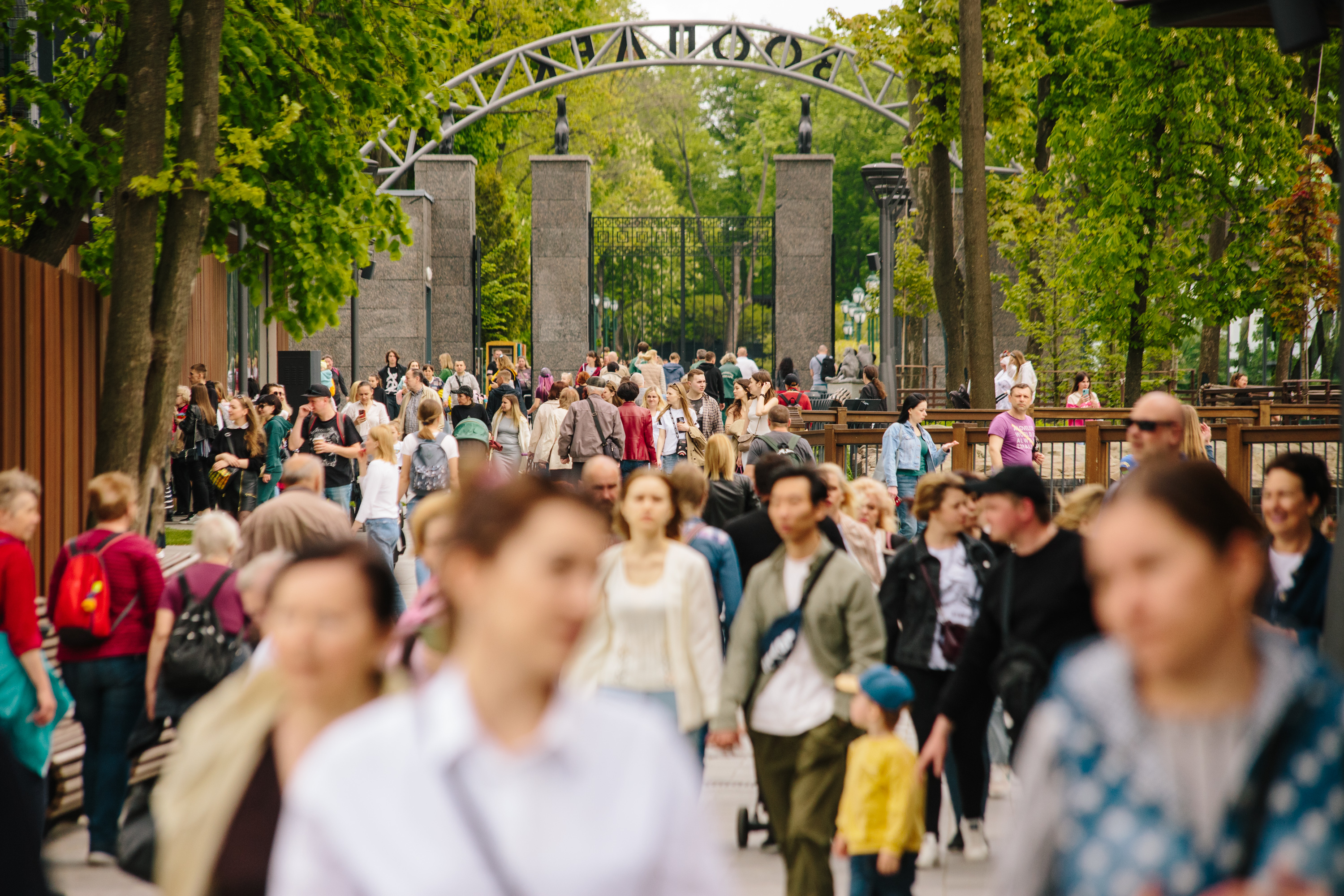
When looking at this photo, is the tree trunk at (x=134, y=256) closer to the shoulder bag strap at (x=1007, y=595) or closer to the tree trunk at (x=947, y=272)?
the shoulder bag strap at (x=1007, y=595)

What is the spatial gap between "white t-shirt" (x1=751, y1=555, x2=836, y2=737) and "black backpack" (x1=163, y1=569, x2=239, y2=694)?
7.69ft

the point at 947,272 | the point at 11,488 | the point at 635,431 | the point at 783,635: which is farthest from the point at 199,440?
the point at 783,635

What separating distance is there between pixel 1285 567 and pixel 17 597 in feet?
17.5

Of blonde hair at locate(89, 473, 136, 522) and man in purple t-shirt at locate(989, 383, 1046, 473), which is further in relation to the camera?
man in purple t-shirt at locate(989, 383, 1046, 473)

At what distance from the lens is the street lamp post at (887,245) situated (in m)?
24.0

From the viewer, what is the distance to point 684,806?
2064mm

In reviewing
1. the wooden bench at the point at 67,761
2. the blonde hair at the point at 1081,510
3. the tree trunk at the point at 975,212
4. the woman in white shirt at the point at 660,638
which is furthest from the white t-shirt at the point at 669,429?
the woman in white shirt at the point at 660,638

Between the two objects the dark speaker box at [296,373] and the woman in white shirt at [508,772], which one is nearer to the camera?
the woman in white shirt at [508,772]

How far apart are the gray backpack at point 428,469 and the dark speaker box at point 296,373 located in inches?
326

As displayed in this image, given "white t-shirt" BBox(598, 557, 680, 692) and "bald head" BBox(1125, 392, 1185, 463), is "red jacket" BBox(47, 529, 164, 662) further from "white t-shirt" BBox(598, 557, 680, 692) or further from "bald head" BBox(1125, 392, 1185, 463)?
"bald head" BBox(1125, 392, 1185, 463)

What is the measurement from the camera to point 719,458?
10734 mm

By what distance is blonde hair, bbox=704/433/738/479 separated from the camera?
35.1 ft

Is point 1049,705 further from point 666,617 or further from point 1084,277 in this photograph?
point 1084,277

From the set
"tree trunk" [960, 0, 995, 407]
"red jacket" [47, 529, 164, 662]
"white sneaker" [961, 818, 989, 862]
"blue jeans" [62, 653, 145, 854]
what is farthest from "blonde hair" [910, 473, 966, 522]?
"tree trunk" [960, 0, 995, 407]
